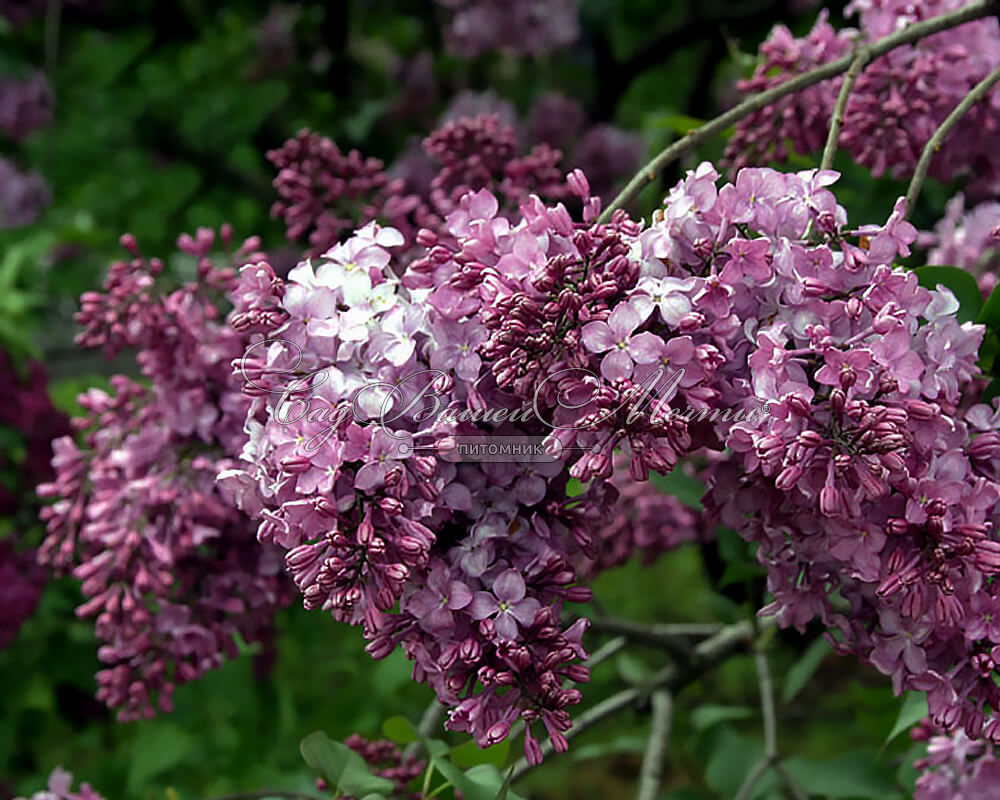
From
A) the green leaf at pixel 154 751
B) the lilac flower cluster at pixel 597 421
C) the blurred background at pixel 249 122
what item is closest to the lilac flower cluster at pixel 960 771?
the lilac flower cluster at pixel 597 421

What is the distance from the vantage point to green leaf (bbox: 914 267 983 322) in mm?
949

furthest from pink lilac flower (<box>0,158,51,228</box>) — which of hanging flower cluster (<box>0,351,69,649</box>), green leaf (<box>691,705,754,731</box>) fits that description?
green leaf (<box>691,705,754,731</box>)

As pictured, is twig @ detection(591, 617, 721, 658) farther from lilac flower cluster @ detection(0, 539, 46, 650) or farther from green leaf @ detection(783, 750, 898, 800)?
lilac flower cluster @ detection(0, 539, 46, 650)

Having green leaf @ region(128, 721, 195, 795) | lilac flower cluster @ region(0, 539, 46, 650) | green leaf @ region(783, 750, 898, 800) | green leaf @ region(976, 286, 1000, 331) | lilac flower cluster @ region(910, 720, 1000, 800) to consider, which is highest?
green leaf @ region(976, 286, 1000, 331)

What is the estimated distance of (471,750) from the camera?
1032 millimetres

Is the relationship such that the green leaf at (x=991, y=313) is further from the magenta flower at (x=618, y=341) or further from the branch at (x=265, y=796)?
the branch at (x=265, y=796)

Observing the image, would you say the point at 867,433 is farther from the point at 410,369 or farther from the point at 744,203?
the point at 410,369

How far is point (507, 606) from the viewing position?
756 mm

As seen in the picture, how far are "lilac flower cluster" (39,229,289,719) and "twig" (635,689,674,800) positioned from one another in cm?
56

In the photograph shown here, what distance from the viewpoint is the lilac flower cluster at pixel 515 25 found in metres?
2.60

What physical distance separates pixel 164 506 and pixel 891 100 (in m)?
0.84

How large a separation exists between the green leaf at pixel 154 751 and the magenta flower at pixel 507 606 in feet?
3.91

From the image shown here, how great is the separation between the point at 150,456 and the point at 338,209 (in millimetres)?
Result: 331

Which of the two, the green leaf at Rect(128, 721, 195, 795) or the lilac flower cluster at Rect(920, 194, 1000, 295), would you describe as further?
the green leaf at Rect(128, 721, 195, 795)
